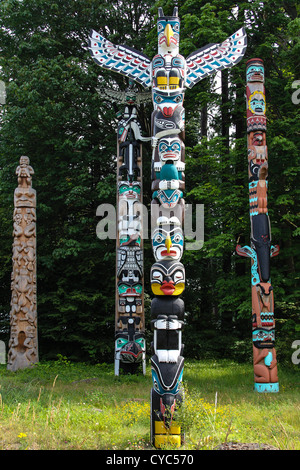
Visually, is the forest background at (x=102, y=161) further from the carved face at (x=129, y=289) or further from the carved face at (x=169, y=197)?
the carved face at (x=169, y=197)

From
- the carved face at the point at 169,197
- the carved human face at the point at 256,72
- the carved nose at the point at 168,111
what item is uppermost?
the carved human face at the point at 256,72

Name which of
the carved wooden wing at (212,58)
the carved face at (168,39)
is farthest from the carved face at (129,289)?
the carved face at (168,39)

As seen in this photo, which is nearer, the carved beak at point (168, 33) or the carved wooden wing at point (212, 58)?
the carved beak at point (168, 33)

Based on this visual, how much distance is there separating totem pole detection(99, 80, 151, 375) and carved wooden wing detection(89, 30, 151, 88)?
2744mm

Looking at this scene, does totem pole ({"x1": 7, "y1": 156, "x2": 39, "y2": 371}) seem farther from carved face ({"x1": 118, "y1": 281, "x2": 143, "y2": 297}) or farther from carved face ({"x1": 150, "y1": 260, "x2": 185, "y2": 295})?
carved face ({"x1": 150, "y1": 260, "x2": 185, "y2": 295})

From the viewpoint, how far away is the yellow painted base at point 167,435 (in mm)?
4758

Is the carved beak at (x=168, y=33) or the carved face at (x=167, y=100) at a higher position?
the carved beak at (x=168, y=33)

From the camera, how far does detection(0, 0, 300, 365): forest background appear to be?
12250 millimetres

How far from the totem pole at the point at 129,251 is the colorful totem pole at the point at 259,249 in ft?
8.16

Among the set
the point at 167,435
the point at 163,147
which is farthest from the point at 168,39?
the point at 167,435

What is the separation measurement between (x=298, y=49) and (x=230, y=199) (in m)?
3.84

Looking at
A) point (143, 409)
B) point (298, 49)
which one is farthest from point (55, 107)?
point (143, 409)

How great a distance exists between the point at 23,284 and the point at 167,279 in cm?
628

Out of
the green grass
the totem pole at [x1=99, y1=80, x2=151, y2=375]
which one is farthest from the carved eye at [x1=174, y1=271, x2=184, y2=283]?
the totem pole at [x1=99, y1=80, x2=151, y2=375]
